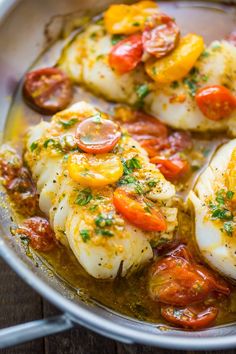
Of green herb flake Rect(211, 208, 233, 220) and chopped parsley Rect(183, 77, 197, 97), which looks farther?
chopped parsley Rect(183, 77, 197, 97)

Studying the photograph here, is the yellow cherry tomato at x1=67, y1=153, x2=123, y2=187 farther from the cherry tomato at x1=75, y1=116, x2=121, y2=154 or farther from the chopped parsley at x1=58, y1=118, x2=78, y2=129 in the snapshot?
the chopped parsley at x1=58, y1=118, x2=78, y2=129

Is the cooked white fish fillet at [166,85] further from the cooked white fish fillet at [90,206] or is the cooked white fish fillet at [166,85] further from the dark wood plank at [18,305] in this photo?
the dark wood plank at [18,305]

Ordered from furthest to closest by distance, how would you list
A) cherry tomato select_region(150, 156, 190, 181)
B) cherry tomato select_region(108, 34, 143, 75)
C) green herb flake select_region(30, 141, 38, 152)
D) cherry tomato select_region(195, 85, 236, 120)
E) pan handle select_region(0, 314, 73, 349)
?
cherry tomato select_region(108, 34, 143, 75) → cherry tomato select_region(195, 85, 236, 120) → cherry tomato select_region(150, 156, 190, 181) → green herb flake select_region(30, 141, 38, 152) → pan handle select_region(0, 314, 73, 349)

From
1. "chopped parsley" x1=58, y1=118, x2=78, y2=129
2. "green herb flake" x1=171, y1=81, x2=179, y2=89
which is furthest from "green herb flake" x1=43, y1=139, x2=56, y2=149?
"green herb flake" x1=171, y1=81, x2=179, y2=89

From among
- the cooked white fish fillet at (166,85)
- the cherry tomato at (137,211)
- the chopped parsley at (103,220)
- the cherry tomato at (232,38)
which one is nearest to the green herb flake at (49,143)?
the cherry tomato at (137,211)

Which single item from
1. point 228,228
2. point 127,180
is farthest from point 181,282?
point 127,180

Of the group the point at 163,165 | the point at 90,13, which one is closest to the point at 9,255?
the point at 163,165

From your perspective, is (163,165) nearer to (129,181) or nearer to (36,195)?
(129,181)

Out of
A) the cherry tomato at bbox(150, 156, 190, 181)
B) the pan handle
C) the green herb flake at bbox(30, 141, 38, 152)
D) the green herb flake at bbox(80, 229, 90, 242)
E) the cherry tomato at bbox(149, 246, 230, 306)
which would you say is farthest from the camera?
the cherry tomato at bbox(150, 156, 190, 181)
